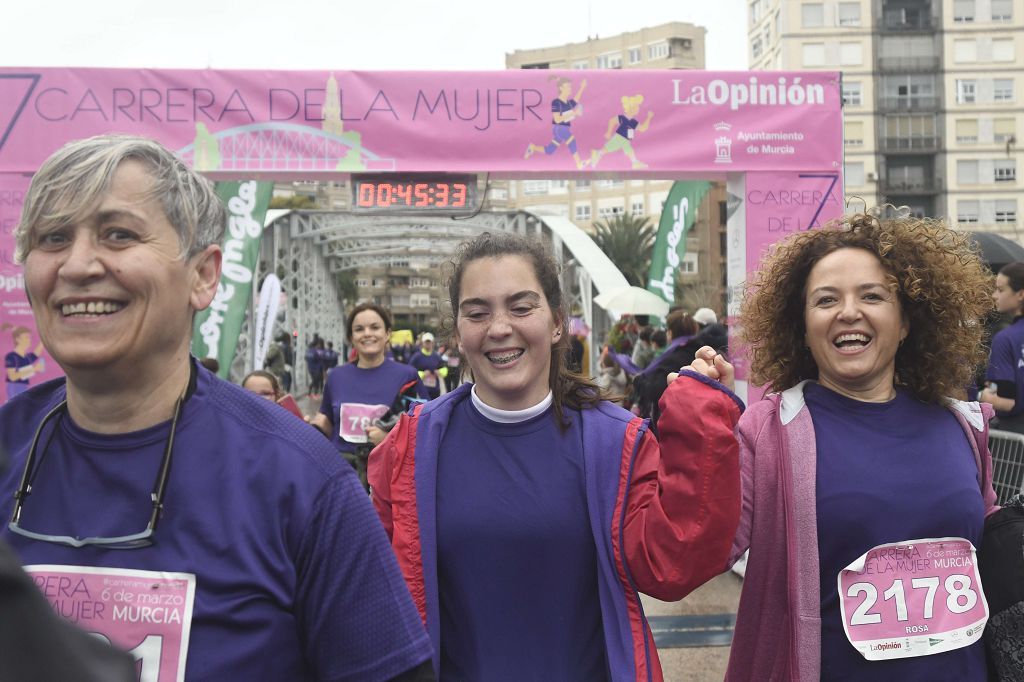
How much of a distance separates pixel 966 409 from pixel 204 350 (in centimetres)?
697

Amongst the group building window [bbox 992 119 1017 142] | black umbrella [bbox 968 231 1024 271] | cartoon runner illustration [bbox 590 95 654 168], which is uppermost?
building window [bbox 992 119 1017 142]

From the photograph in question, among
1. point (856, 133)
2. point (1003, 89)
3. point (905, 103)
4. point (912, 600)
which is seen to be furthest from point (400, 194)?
point (1003, 89)

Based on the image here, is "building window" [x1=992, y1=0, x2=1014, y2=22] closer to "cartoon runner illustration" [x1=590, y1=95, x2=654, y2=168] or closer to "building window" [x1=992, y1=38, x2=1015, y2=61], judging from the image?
"building window" [x1=992, y1=38, x2=1015, y2=61]

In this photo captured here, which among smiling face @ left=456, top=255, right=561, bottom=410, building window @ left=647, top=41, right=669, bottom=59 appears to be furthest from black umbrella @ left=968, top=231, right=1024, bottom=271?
building window @ left=647, top=41, right=669, bottom=59

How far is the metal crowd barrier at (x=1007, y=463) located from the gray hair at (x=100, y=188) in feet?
10.2

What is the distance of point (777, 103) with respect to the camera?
6.96 m

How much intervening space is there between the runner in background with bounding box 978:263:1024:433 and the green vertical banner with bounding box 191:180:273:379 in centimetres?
595

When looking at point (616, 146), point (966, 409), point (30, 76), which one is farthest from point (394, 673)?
point (30, 76)

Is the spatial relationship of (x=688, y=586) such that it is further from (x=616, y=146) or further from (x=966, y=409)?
(x=616, y=146)

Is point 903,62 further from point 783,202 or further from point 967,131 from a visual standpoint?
point 783,202

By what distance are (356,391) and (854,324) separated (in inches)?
169

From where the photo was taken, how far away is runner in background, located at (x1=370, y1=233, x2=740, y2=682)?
2.16 m

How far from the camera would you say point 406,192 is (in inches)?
280

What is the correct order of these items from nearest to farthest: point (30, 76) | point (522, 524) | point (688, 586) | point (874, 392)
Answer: point (688, 586)
point (522, 524)
point (874, 392)
point (30, 76)
